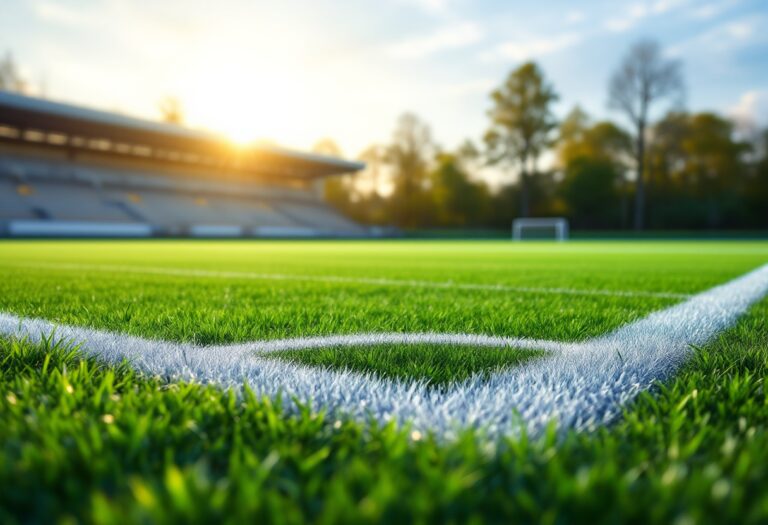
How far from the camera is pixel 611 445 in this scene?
736 mm

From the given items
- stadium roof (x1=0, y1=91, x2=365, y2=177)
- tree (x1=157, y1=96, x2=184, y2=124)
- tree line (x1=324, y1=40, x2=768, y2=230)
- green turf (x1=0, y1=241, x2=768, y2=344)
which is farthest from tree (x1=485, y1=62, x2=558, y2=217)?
green turf (x1=0, y1=241, x2=768, y2=344)

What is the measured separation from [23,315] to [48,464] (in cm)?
180

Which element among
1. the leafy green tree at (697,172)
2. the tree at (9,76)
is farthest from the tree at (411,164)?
the tree at (9,76)

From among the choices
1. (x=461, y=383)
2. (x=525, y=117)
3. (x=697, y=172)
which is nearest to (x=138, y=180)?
(x=525, y=117)

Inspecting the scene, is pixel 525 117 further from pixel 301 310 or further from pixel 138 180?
pixel 301 310

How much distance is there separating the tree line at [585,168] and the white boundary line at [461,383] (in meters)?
30.5

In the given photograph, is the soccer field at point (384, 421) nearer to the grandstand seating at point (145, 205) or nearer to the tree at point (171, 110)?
the grandstand seating at point (145, 205)

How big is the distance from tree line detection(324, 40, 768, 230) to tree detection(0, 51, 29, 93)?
72.9 ft

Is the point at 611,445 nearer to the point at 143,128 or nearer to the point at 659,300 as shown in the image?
the point at 659,300

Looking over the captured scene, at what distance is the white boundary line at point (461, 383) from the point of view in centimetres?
90

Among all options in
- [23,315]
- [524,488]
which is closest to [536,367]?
[524,488]

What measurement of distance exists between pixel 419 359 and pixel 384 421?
1.71ft

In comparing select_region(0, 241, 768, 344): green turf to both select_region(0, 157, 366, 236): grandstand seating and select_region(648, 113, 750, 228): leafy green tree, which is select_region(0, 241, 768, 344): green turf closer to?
select_region(0, 157, 366, 236): grandstand seating

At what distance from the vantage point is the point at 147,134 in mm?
28750
